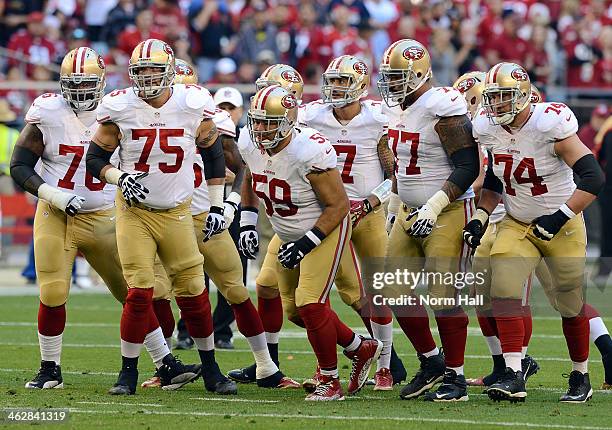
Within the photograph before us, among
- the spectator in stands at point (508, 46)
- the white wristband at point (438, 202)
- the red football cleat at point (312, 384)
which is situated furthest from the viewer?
the spectator in stands at point (508, 46)

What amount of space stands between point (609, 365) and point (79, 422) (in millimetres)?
3121

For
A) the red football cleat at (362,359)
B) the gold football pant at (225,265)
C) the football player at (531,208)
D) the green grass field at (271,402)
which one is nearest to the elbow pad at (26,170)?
the gold football pant at (225,265)

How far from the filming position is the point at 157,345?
750 cm

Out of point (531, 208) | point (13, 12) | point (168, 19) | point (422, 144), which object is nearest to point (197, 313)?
point (422, 144)

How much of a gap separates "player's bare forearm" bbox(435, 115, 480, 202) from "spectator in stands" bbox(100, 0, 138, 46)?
30.0ft

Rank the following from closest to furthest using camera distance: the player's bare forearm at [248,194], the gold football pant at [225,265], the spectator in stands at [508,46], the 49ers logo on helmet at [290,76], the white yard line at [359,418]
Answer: the white yard line at [359,418]
the player's bare forearm at [248,194]
the gold football pant at [225,265]
the 49ers logo on helmet at [290,76]
the spectator in stands at [508,46]

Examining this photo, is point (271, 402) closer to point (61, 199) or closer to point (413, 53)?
point (61, 199)

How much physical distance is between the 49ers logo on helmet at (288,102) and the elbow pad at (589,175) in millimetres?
1502

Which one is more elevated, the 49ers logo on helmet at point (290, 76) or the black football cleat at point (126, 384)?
the 49ers logo on helmet at point (290, 76)

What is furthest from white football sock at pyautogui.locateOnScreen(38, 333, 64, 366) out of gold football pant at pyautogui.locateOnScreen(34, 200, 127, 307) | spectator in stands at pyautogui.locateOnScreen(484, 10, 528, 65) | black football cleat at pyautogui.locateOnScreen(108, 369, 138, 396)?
spectator in stands at pyautogui.locateOnScreen(484, 10, 528, 65)

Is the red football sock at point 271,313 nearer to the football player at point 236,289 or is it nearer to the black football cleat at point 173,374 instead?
the football player at point 236,289

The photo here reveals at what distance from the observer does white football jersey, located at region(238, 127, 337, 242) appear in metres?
6.87

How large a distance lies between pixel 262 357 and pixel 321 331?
0.91m

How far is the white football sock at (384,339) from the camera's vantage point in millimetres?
7699
